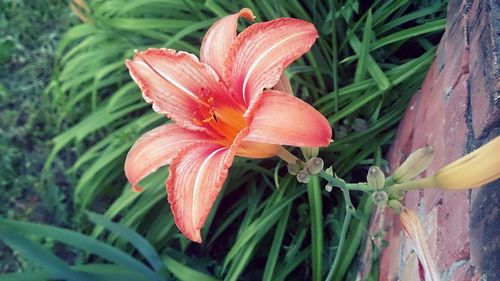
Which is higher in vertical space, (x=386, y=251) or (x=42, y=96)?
(x=42, y=96)

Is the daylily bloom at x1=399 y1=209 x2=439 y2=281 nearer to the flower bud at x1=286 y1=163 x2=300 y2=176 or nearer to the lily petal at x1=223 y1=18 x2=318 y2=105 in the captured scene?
the flower bud at x1=286 y1=163 x2=300 y2=176

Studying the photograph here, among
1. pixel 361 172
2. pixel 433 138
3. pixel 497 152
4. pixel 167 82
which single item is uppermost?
pixel 361 172

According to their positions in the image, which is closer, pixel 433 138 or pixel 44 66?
pixel 433 138

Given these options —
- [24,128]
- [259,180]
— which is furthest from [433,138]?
[24,128]

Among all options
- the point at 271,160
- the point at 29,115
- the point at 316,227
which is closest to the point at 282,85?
the point at 316,227

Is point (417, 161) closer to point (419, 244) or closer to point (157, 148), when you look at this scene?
point (419, 244)

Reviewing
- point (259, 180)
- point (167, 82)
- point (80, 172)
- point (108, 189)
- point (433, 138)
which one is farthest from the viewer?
point (80, 172)

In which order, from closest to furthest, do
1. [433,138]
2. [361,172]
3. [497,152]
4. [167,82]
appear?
[497,152] → [167,82] → [433,138] → [361,172]

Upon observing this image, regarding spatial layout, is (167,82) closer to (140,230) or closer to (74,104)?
(140,230)
